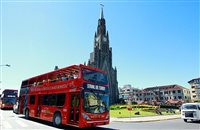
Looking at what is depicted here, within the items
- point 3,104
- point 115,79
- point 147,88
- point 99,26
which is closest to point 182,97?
point 147,88

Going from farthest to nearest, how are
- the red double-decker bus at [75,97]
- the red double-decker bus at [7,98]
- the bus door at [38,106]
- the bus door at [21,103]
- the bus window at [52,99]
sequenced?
the red double-decker bus at [7,98]
the bus door at [21,103]
the bus door at [38,106]
the bus window at [52,99]
the red double-decker bus at [75,97]

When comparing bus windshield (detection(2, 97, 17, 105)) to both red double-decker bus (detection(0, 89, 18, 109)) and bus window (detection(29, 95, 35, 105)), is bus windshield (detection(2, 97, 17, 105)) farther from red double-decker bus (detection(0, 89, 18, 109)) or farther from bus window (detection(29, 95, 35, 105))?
bus window (detection(29, 95, 35, 105))

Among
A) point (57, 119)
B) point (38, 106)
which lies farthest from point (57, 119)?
point (38, 106)

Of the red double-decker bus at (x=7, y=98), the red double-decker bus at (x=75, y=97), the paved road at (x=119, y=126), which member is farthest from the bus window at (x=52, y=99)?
the red double-decker bus at (x=7, y=98)

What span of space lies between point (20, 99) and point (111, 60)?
78.0 metres

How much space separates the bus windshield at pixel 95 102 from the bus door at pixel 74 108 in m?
0.60

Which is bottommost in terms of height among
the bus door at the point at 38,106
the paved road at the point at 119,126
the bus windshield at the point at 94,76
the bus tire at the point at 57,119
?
the paved road at the point at 119,126

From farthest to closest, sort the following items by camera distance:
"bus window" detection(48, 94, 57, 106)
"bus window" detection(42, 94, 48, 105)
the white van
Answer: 1. the white van
2. "bus window" detection(42, 94, 48, 105)
3. "bus window" detection(48, 94, 57, 106)

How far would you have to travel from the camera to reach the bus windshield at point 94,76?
A: 12.6 meters

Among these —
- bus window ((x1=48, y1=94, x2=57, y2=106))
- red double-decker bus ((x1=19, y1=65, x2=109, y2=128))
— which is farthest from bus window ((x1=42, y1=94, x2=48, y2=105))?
bus window ((x1=48, y1=94, x2=57, y2=106))

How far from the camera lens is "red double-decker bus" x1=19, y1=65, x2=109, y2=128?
11828 mm

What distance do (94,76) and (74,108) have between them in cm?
261

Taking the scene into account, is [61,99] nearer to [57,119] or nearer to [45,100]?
[57,119]

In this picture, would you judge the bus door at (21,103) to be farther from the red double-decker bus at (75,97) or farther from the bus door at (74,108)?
the bus door at (74,108)
